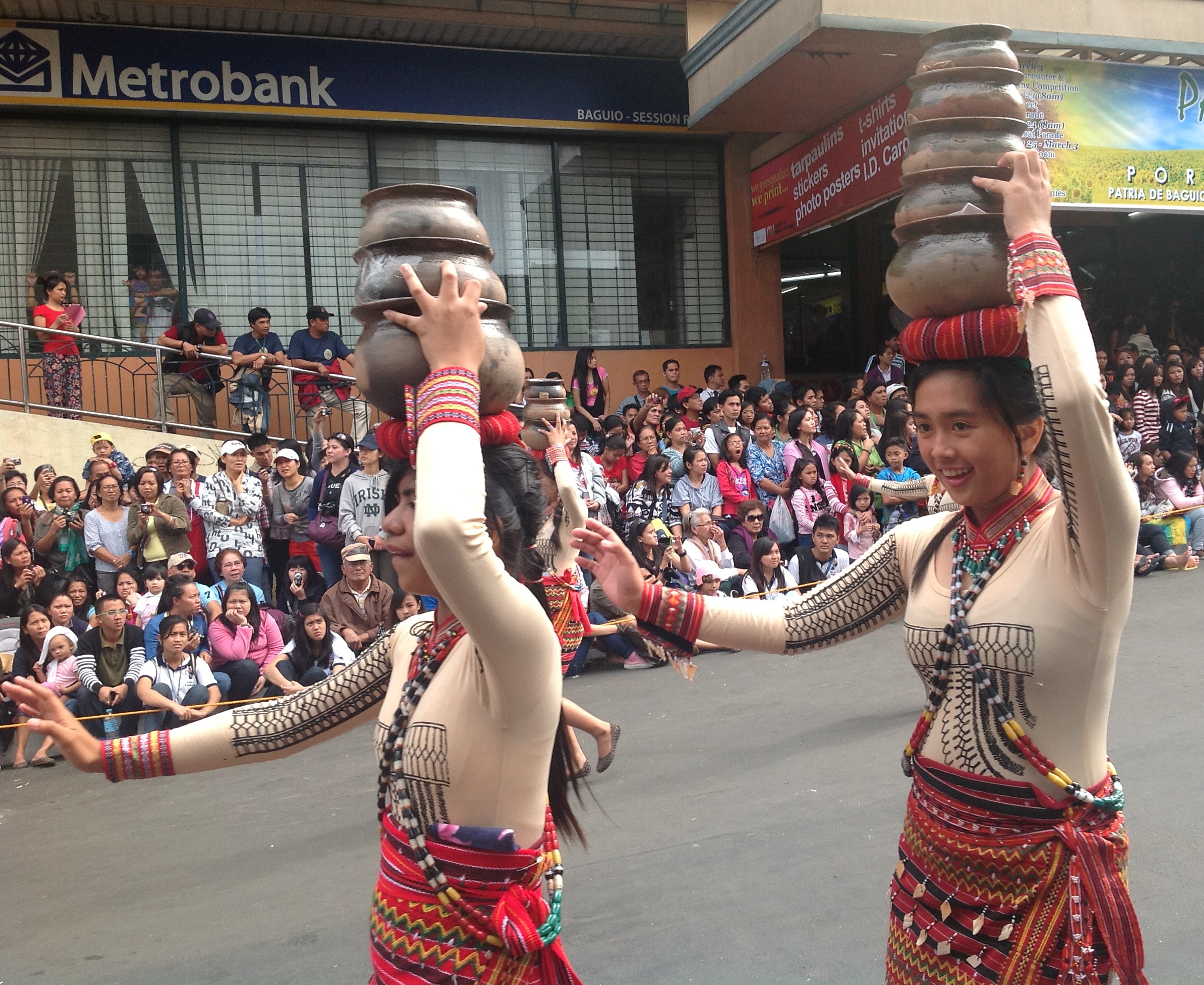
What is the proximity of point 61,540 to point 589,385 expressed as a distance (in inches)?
221

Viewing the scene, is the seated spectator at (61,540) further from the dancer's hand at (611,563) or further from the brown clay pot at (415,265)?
the brown clay pot at (415,265)

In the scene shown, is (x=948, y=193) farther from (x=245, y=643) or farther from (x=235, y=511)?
(x=235, y=511)

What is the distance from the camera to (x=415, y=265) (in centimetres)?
190

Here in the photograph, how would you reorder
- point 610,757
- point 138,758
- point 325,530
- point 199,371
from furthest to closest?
point 199,371 → point 325,530 → point 610,757 → point 138,758

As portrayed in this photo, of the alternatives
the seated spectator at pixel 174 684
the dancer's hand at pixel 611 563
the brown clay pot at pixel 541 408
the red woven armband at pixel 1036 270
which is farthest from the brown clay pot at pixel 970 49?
the seated spectator at pixel 174 684

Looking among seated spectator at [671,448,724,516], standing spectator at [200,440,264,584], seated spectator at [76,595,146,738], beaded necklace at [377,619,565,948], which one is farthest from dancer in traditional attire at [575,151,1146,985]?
seated spectator at [671,448,724,516]

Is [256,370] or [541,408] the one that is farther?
[256,370]

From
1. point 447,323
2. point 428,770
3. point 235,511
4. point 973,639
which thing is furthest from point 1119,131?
point 428,770

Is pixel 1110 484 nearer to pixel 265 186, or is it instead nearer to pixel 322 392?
pixel 322 392

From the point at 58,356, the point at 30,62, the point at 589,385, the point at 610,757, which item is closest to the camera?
the point at 610,757

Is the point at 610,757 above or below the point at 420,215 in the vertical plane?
below

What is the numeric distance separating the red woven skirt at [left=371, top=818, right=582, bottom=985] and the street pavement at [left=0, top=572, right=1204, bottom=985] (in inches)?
56.7

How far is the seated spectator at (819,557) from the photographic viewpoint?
367 inches

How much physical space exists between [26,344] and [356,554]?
625 cm
